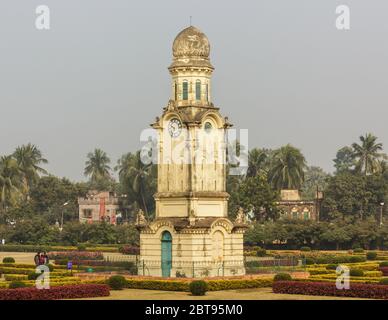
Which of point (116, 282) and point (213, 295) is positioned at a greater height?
→ point (116, 282)

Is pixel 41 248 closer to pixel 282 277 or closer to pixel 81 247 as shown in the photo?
pixel 81 247

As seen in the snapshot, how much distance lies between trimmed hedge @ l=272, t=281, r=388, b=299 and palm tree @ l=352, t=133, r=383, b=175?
76.4m

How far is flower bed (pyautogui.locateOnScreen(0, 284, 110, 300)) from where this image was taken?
172 feet

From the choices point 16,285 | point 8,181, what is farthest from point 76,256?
point 8,181

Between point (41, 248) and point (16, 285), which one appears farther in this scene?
point (41, 248)

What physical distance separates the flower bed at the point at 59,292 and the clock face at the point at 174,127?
12997 mm

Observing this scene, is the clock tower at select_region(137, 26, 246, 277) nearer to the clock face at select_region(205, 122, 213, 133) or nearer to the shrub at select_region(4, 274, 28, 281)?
the clock face at select_region(205, 122, 213, 133)

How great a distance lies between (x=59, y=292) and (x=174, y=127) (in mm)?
16047

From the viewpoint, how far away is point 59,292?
53969 mm

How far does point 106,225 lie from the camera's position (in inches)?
4437

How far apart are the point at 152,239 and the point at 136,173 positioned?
71.3m

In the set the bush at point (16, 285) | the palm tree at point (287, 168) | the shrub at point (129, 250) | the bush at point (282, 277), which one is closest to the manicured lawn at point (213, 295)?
the bush at point (282, 277)

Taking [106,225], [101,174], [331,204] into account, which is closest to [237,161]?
[331,204]
